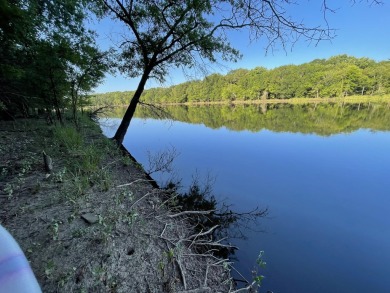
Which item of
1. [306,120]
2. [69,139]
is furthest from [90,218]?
[306,120]

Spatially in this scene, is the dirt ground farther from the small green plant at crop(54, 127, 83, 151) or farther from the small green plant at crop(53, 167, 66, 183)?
the small green plant at crop(54, 127, 83, 151)

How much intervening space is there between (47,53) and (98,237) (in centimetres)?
663

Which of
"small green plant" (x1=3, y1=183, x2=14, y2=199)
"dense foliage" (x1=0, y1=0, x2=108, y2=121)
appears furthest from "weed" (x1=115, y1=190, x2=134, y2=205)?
"dense foliage" (x1=0, y1=0, x2=108, y2=121)

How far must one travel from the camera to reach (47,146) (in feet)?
18.5

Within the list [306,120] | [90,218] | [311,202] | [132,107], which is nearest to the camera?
[90,218]

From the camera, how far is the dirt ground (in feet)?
6.46

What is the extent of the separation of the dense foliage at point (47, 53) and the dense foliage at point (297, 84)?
91.1 feet

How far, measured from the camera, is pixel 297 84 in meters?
52.5

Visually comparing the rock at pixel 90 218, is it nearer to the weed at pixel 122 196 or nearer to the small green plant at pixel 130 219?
the small green plant at pixel 130 219

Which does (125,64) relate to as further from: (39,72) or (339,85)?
(339,85)

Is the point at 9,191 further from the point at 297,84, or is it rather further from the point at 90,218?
the point at 297,84

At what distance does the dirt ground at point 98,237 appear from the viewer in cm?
197

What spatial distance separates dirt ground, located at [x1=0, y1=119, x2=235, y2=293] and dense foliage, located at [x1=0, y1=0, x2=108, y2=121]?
3020mm

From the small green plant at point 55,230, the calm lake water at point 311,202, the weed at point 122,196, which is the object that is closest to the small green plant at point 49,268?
the small green plant at point 55,230
